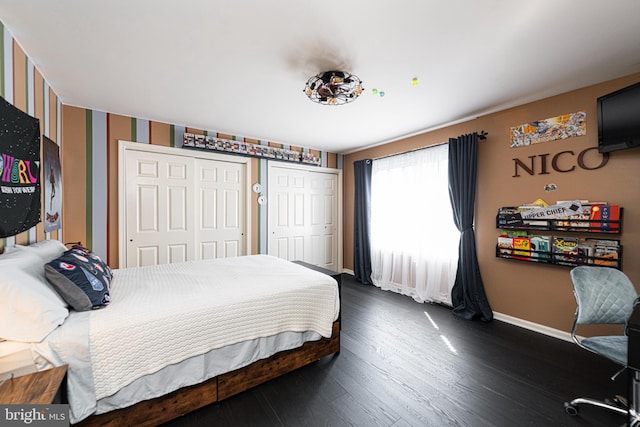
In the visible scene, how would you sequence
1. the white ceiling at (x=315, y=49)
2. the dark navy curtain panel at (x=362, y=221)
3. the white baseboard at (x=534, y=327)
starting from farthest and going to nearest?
1. the dark navy curtain panel at (x=362, y=221)
2. the white baseboard at (x=534, y=327)
3. the white ceiling at (x=315, y=49)

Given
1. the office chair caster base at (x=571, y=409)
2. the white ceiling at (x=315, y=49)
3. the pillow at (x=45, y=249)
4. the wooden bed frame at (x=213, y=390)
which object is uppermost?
the white ceiling at (x=315, y=49)

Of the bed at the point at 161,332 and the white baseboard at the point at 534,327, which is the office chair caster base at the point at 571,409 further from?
the bed at the point at 161,332

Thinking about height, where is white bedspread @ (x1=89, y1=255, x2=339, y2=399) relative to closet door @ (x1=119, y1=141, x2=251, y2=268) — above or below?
below

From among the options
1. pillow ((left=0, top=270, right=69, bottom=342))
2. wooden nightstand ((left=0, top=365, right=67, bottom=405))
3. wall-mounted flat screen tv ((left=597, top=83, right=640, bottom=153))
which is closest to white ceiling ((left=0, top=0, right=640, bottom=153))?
wall-mounted flat screen tv ((left=597, top=83, right=640, bottom=153))

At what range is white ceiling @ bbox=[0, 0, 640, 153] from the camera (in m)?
1.50

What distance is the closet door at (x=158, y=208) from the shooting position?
327cm

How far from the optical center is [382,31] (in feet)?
5.49

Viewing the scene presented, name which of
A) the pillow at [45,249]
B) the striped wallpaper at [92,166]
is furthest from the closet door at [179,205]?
the pillow at [45,249]

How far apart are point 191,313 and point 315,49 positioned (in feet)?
6.51

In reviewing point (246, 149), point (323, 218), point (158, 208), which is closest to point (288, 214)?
point (323, 218)

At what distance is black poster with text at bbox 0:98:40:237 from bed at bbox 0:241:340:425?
216 mm

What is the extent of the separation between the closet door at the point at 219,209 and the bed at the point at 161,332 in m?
1.55

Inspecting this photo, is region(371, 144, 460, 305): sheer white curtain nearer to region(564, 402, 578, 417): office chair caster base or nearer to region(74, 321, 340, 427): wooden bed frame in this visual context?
region(564, 402, 578, 417): office chair caster base

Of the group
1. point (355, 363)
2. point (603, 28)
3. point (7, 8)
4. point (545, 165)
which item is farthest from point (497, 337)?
point (7, 8)
